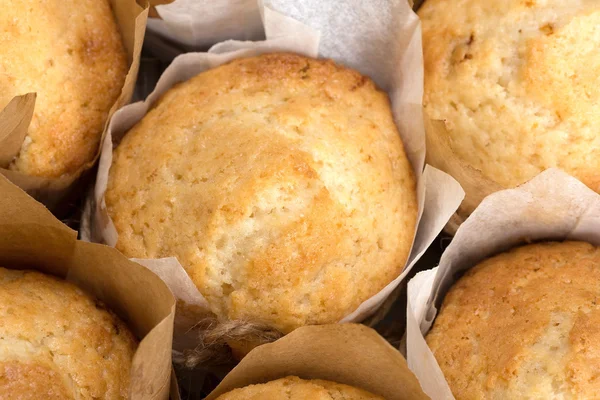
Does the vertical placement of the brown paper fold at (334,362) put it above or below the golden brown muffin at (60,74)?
below

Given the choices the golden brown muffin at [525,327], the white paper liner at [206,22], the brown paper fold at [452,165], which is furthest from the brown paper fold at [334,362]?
the white paper liner at [206,22]

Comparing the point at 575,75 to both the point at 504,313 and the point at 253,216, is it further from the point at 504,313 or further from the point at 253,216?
the point at 253,216

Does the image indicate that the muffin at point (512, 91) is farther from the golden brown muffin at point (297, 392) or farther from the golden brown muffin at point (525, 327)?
the golden brown muffin at point (297, 392)

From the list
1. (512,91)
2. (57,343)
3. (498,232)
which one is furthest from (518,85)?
(57,343)

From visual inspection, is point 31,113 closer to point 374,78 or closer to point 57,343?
point 57,343

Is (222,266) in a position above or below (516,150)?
below

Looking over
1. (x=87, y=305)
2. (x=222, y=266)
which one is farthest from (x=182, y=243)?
(x=87, y=305)
